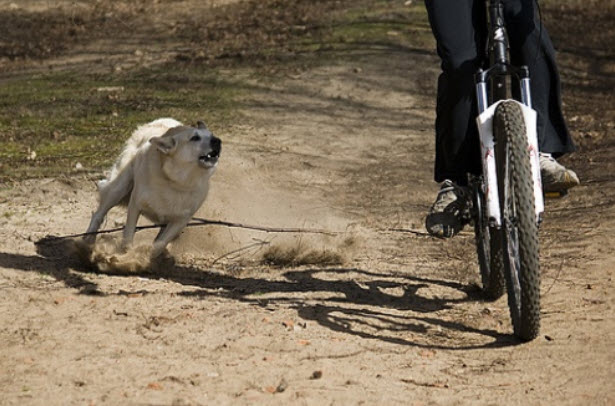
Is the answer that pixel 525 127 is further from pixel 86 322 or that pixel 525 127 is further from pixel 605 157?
pixel 605 157

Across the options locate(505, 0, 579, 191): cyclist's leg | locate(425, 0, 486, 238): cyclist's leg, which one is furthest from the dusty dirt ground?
locate(505, 0, 579, 191): cyclist's leg

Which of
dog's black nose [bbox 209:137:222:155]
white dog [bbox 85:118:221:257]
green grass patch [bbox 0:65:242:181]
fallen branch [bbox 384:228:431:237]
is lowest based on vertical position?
green grass patch [bbox 0:65:242:181]

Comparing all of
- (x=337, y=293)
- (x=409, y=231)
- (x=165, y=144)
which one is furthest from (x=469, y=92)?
(x=409, y=231)

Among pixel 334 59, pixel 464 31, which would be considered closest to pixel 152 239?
pixel 464 31

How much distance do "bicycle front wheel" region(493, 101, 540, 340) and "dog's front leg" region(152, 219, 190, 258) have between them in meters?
2.76

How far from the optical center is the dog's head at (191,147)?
6.89 metres

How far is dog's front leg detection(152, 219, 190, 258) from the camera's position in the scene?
7015 millimetres

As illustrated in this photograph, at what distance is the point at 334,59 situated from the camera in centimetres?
1543

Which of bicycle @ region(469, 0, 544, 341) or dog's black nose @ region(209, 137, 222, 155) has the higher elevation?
bicycle @ region(469, 0, 544, 341)

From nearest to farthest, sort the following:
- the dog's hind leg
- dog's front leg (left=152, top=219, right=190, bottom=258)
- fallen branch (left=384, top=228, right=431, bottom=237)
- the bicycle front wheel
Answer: the bicycle front wheel < dog's front leg (left=152, top=219, right=190, bottom=258) < the dog's hind leg < fallen branch (left=384, top=228, right=431, bottom=237)

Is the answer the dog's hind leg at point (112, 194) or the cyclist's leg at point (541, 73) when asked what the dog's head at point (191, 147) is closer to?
the dog's hind leg at point (112, 194)

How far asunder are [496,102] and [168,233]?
2.74m

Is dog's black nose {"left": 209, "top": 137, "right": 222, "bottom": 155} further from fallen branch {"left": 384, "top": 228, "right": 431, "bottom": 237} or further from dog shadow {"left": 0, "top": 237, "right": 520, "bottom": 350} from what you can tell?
fallen branch {"left": 384, "top": 228, "right": 431, "bottom": 237}

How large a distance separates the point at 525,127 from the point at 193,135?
2.70m
